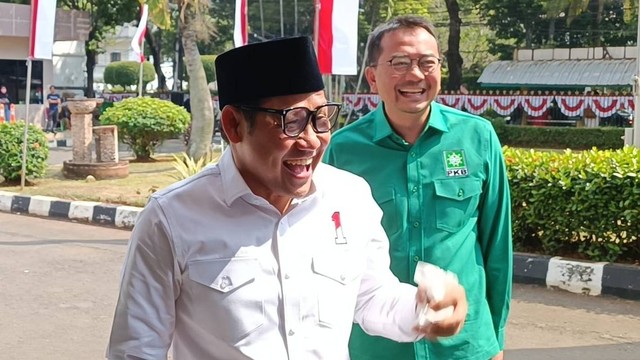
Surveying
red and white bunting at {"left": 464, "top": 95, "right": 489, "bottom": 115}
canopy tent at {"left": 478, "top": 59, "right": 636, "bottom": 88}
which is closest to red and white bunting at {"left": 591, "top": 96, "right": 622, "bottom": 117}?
red and white bunting at {"left": 464, "top": 95, "right": 489, "bottom": 115}

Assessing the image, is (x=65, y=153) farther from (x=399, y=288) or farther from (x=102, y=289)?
(x=399, y=288)

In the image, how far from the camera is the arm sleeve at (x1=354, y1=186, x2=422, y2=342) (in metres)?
2.22

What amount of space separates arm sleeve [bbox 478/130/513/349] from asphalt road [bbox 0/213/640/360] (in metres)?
2.65

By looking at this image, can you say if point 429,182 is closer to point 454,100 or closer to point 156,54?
point 454,100

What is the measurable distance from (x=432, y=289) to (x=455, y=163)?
95cm

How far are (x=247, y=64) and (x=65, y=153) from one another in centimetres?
1982

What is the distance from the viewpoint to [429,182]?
9.42ft

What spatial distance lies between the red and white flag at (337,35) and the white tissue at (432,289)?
306 inches

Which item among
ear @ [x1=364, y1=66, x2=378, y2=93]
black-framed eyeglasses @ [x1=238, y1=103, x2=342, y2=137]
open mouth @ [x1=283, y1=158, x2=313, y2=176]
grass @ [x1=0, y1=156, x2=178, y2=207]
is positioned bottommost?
grass @ [x1=0, y1=156, x2=178, y2=207]

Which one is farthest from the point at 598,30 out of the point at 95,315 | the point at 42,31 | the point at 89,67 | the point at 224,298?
the point at 224,298

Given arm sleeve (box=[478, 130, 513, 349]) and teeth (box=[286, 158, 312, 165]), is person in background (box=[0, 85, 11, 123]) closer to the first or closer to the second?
arm sleeve (box=[478, 130, 513, 349])

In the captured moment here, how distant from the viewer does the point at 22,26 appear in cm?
2908

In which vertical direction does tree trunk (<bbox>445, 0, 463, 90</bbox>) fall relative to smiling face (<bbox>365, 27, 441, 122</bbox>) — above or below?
above

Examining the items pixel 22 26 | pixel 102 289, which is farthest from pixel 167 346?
pixel 22 26
